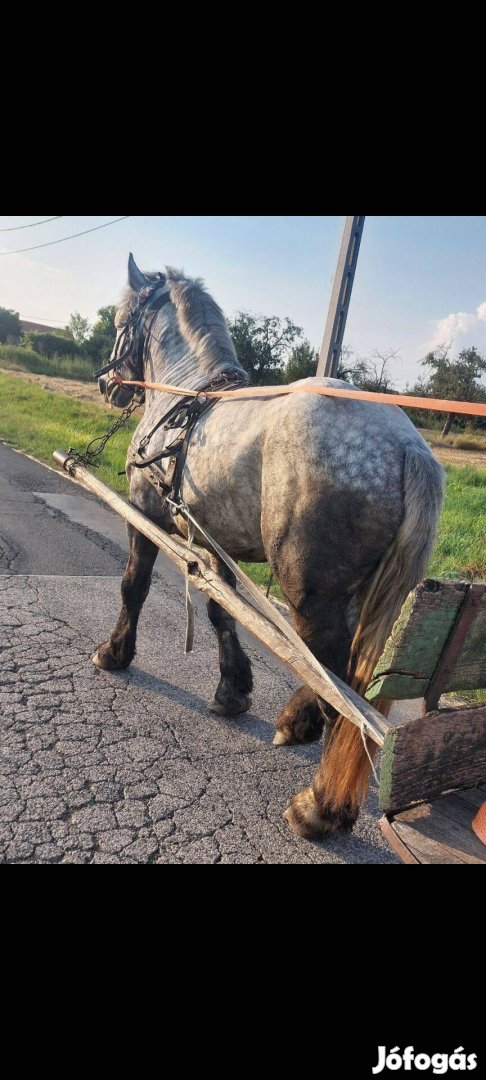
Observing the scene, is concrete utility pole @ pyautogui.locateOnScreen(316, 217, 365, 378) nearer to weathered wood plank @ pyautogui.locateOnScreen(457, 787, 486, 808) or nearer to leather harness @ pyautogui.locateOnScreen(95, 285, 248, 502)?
leather harness @ pyautogui.locateOnScreen(95, 285, 248, 502)

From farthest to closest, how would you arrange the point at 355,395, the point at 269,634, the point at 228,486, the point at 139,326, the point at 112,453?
the point at 112,453, the point at 139,326, the point at 228,486, the point at 269,634, the point at 355,395

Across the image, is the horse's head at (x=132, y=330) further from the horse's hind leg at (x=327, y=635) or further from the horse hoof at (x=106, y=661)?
the horse's hind leg at (x=327, y=635)

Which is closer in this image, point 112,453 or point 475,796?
point 475,796

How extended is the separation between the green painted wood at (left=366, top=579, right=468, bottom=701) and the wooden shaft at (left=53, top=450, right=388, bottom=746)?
13cm

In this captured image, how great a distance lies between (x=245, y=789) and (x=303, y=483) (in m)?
1.38

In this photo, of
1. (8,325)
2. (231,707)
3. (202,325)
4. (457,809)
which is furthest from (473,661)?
(8,325)

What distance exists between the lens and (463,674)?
1.90m

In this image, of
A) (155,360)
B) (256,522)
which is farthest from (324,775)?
(155,360)

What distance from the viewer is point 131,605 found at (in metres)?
3.86

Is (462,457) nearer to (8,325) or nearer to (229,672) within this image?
(229,672)

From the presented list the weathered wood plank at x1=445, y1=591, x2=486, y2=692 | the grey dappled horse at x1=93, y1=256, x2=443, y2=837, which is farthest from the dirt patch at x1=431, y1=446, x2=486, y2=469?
the weathered wood plank at x1=445, y1=591, x2=486, y2=692

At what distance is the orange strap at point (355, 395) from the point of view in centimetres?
170

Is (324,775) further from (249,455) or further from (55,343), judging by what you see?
(55,343)

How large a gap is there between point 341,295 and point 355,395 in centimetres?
390
